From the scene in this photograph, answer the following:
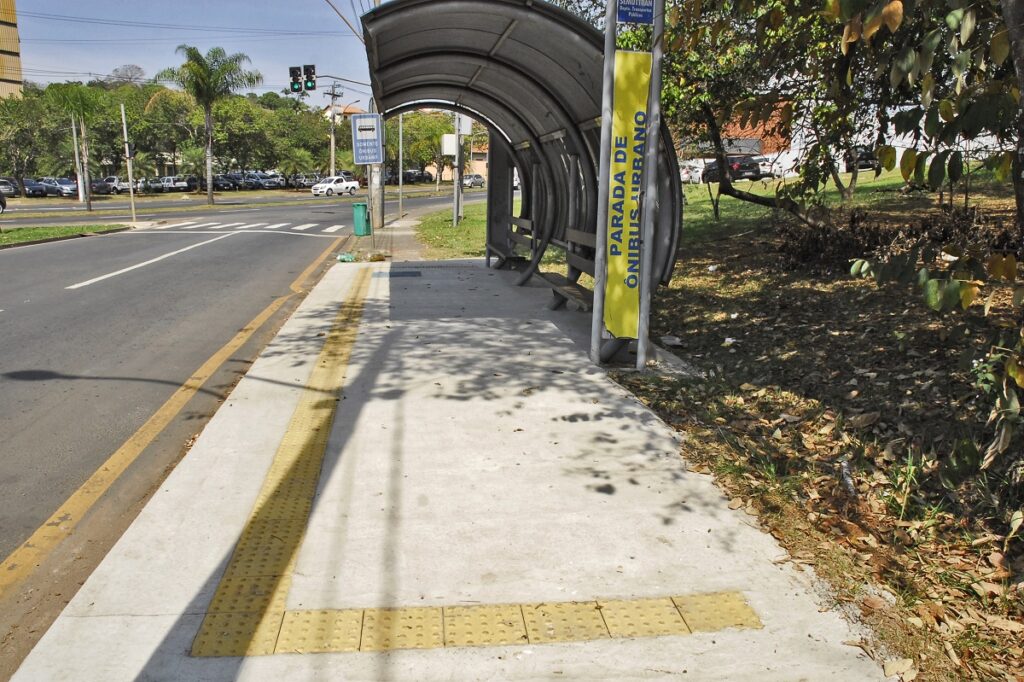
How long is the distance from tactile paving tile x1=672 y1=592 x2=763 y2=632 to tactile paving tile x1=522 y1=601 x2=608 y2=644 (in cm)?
37

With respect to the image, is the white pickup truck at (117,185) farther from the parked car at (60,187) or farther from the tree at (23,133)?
the tree at (23,133)

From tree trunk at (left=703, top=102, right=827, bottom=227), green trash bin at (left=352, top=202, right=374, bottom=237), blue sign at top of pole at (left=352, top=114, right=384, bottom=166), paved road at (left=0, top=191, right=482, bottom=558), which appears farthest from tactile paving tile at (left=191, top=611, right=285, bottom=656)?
blue sign at top of pole at (left=352, top=114, right=384, bottom=166)

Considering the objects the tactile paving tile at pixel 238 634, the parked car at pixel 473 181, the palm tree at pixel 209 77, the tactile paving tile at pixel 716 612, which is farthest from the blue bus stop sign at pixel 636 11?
the parked car at pixel 473 181

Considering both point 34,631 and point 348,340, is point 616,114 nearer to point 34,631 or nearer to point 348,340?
point 348,340

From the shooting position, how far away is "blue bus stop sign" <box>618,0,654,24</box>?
630 centimetres

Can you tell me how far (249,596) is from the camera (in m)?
3.34

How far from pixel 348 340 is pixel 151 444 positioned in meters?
2.93

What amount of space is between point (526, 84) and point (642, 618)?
7.22 m

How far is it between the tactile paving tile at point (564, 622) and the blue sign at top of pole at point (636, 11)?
4821mm

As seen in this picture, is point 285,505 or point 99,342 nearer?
point 285,505

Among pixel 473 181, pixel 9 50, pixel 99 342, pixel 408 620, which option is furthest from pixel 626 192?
pixel 9 50

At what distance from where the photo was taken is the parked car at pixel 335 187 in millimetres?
59625

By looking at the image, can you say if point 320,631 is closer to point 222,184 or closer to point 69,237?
point 69,237

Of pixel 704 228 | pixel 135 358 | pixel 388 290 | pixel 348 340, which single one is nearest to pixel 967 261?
pixel 348 340
